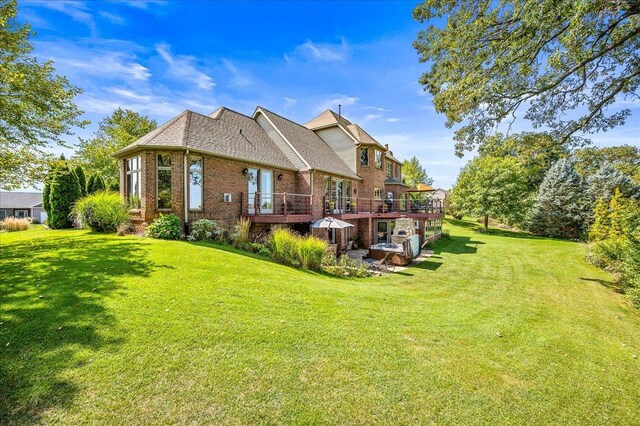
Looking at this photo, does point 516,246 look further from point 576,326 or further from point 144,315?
point 144,315

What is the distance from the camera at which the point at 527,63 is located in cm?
806

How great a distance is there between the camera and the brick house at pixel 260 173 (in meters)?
11.9

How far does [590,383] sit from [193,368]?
627cm

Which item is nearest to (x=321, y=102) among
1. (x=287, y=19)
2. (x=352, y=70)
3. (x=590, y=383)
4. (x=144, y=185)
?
(x=352, y=70)

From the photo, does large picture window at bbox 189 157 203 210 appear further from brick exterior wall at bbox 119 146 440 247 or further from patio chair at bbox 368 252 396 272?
patio chair at bbox 368 252 396 272

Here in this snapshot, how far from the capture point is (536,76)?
884 centimetres

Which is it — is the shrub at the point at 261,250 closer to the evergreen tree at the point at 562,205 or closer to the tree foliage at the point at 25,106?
the tree foliage at the point at 25,106

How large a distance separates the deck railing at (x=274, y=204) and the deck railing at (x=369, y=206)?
195 cm

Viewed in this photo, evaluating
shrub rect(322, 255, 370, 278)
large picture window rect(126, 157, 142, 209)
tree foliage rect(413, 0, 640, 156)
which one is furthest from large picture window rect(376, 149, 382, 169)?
large picture window rect(126, 157, 142, 209)

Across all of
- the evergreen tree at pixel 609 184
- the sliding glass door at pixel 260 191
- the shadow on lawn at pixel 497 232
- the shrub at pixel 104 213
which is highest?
the evergreen tree at pixel 609 184

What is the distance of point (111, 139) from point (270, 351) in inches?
1502

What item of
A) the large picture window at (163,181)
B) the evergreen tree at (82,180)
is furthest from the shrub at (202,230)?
the evergreen tree at (82,180)

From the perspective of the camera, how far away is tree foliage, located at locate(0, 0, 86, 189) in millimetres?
9789

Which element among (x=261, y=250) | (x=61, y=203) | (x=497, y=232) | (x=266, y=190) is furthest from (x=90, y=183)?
(x=497, y=232)
